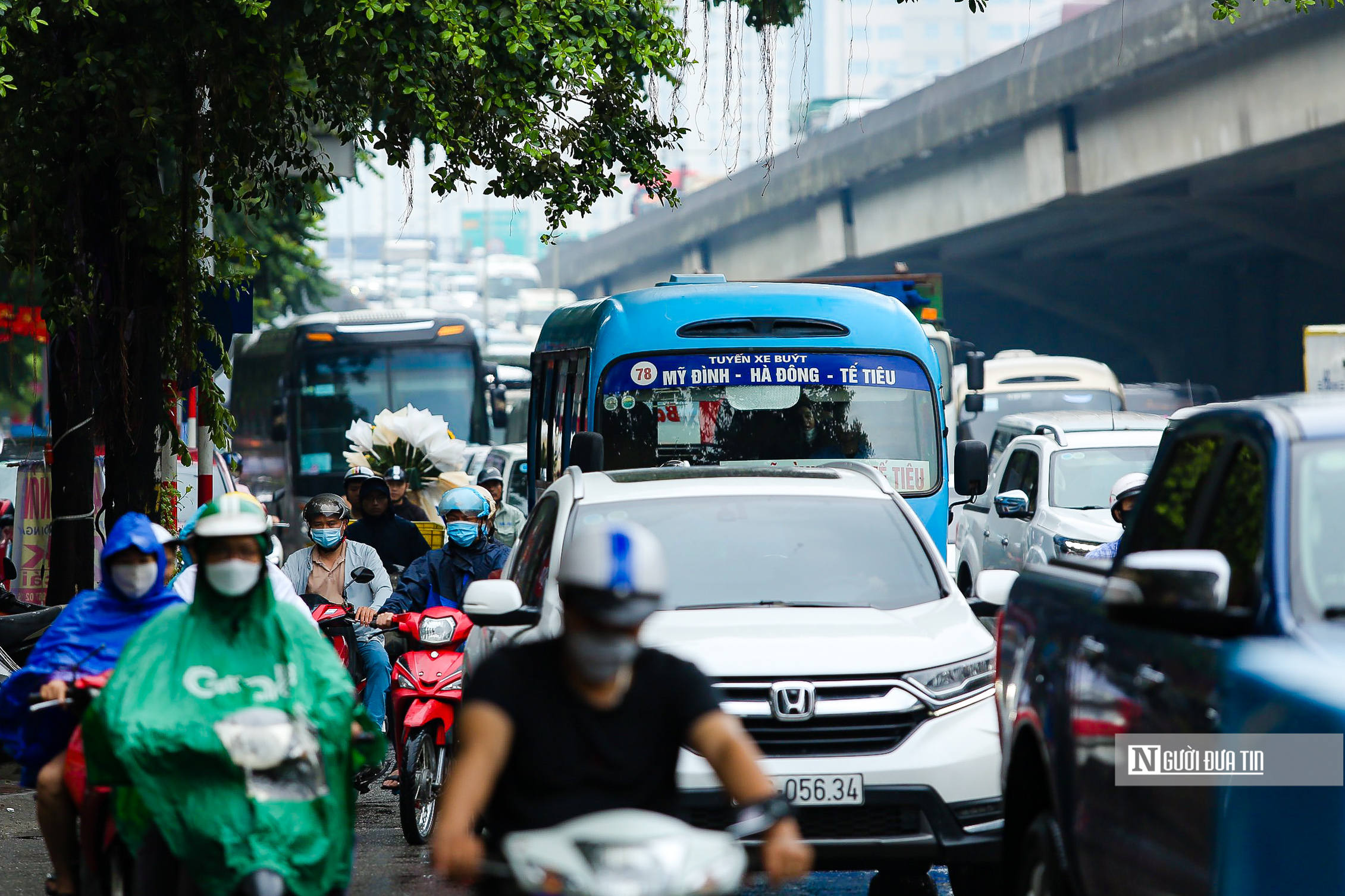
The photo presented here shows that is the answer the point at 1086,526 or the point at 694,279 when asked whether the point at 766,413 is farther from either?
the point at 1086,526

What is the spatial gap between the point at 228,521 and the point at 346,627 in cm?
491

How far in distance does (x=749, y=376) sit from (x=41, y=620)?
4.83m

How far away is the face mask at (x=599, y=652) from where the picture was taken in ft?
12.4

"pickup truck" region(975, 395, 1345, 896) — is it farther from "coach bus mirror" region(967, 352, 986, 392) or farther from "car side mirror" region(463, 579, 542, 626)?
"coach bus mirror" region(967, 352, 986, 392)

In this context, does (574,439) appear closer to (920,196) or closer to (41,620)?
(41,620)

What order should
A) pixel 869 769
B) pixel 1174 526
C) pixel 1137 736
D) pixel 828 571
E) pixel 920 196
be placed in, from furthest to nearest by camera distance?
pixel 920 196, pixel 828 571, pixel 869 769, pixel 1174 526, pixel 1137 736

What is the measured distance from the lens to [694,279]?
15.2 metres

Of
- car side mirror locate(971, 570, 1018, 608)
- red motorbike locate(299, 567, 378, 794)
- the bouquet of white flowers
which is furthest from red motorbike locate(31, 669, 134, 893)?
the bouquet of white flowers

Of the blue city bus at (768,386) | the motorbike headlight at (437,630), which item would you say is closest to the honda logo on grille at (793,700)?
the motorbike headlight at (437,630)

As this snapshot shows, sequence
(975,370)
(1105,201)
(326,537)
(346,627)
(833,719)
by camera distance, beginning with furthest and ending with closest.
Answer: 1. (1105,201)
2. (975,370)
3. (326,537)
4. (346,627)
5. (833,719)

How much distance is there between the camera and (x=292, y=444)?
26812mm

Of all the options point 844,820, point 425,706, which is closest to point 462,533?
point 425,706

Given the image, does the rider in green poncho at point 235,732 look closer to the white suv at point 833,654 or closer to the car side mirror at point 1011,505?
the white suv at point 833,654

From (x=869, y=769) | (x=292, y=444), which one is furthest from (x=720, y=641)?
(x=292, y=444)
